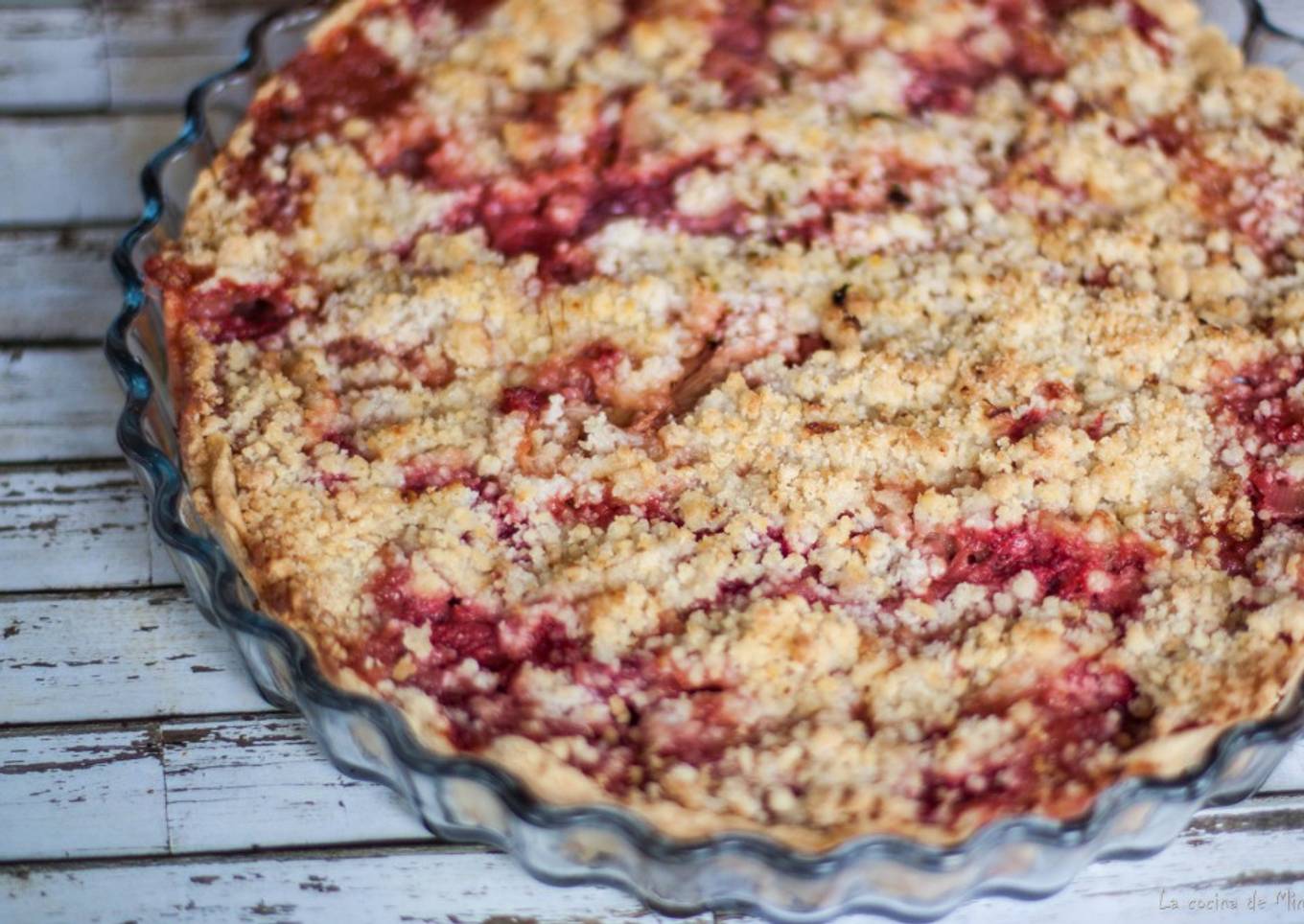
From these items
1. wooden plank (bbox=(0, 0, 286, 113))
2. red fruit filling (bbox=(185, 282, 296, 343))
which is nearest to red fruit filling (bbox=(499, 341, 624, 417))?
red fruit filling (bbox=(185, 282, 296, 343))

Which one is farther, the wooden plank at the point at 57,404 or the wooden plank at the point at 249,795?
the wooden plank at the point at 57,404

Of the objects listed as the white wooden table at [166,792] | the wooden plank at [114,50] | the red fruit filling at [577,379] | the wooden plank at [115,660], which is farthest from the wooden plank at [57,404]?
the red fruit filling at [577,379]

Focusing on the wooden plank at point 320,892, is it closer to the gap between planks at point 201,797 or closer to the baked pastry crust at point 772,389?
the gap between planks at point 201,797

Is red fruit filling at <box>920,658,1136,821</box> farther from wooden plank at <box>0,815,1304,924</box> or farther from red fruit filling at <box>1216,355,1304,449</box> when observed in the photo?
red fruit filling at <box>1216,355,1304,449</box>

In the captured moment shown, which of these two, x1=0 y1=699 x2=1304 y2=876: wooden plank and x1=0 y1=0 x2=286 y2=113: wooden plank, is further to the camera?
x1=0 y1=0 x2=286 y2=113: wooden plank

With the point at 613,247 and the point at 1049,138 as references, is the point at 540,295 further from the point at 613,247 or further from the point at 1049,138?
the point at 1049,138

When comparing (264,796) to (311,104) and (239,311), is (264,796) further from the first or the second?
(311,104)
